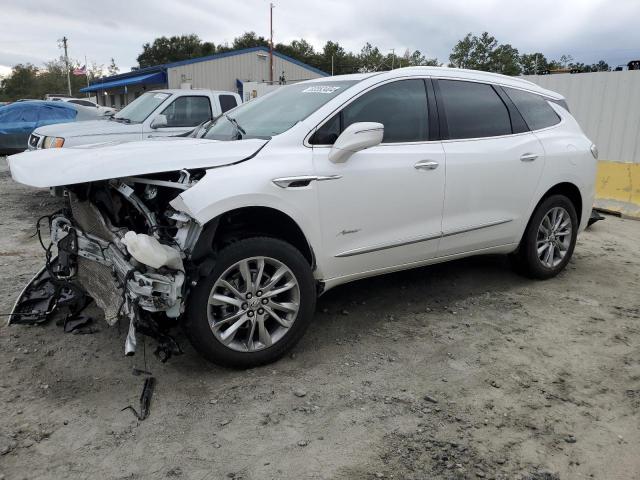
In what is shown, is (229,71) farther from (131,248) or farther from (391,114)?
(131,248)

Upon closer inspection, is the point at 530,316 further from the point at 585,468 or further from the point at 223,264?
the point at 223,264

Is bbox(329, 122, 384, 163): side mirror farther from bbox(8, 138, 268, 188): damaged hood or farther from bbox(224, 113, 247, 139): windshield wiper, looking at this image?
bbox(224, 113, 247, 139): windshield wiper

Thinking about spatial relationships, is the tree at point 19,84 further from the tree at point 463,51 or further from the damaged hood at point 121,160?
the damaged hood at point 121,160

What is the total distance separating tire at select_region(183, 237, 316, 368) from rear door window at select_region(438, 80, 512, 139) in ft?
5.80

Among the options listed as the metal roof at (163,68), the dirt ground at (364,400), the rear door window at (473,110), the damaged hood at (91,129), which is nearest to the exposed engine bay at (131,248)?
the dirt ground at (364,400)

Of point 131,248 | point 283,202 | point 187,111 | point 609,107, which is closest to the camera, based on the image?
point 131,248

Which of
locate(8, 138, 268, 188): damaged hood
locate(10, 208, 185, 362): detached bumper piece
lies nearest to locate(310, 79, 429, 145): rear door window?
locate(8, 138, 268, 188): damaged hood

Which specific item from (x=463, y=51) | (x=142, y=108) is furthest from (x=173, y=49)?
(x=142, y=108)

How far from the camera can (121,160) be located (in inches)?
119

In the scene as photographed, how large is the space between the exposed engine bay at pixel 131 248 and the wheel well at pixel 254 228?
174 millimetres

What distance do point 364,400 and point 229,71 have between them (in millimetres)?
32357

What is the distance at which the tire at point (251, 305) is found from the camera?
3.09m

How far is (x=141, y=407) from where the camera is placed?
2969mm

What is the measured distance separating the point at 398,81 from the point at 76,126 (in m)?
6.32
